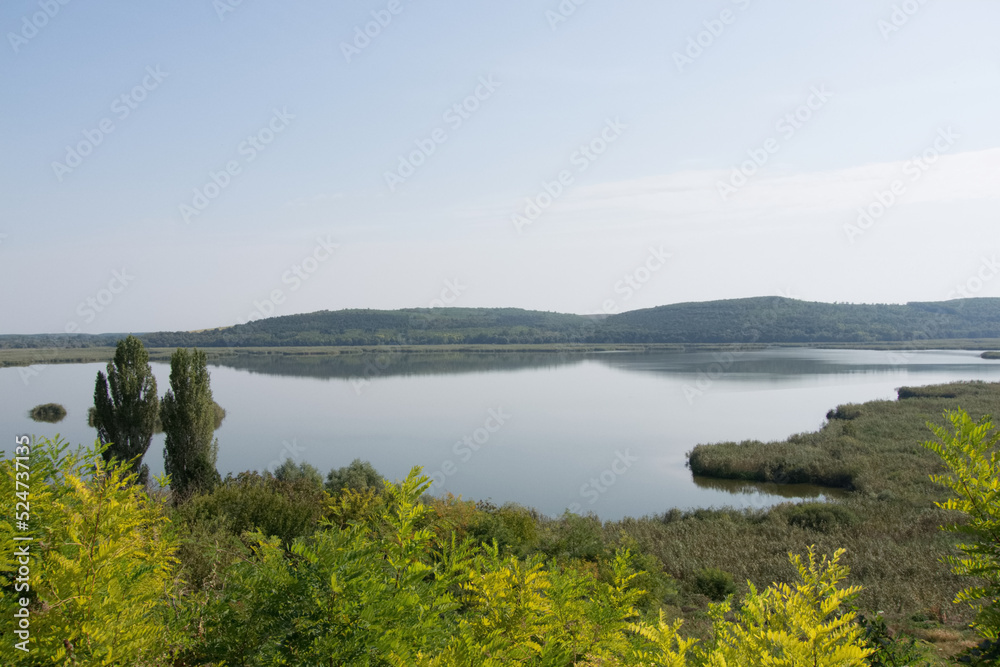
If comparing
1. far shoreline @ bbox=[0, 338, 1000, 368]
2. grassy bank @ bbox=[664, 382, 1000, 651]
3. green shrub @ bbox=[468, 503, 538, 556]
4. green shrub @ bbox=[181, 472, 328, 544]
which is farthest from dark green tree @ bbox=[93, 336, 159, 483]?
far shoreline @ bbox=[0, 338, 1000, 368]

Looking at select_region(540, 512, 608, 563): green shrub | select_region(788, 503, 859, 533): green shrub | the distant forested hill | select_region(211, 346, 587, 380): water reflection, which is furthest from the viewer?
the distant forested hill

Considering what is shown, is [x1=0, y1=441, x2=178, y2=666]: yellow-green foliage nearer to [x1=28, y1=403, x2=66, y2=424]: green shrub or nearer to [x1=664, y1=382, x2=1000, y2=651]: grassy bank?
[x1=664, y1=382, x2=1000, y2=651]: grassy bank

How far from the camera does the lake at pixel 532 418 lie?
888 inches

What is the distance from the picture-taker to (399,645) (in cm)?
201

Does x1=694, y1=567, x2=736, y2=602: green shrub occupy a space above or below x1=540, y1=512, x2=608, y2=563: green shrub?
below

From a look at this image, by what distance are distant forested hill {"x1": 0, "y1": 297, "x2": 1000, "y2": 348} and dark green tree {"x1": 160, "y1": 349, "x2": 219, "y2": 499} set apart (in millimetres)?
113008

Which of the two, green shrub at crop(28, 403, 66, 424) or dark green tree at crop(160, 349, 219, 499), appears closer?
dark green tree at crop(160, 349, 219, 499)

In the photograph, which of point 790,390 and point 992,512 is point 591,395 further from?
point 992,512

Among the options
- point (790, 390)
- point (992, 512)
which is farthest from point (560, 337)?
point (992, 512)

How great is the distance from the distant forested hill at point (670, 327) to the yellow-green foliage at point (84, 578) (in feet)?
427

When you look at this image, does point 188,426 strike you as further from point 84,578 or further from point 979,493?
→ point 979,493

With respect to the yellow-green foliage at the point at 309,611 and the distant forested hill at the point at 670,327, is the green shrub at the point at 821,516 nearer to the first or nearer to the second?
the yellow-green foliage at the point at 309,611

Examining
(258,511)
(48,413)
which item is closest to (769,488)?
(258,511)

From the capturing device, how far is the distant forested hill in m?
126
